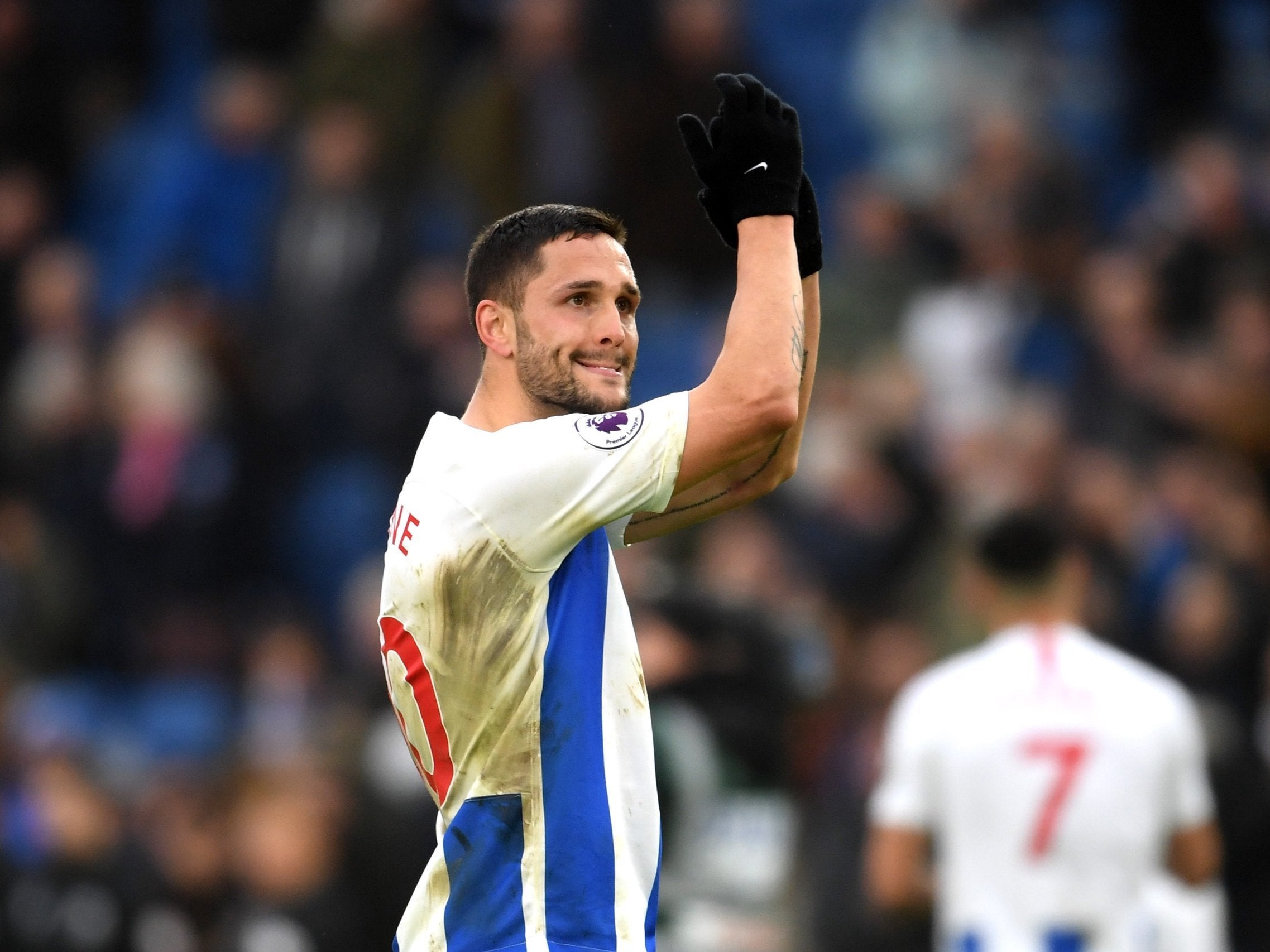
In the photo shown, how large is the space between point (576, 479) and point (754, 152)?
0.67 meters

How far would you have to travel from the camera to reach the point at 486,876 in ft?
12.0

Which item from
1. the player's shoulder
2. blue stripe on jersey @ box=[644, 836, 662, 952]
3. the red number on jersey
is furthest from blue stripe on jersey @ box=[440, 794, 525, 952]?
the player's shoulder

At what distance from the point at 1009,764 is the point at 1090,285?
16.1ft

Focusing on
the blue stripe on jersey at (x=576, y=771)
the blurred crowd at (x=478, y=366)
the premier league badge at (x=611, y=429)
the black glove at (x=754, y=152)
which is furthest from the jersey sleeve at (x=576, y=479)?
the blurred crowd at (x=478, y=366)

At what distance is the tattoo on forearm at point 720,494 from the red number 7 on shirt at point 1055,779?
87.1 inches

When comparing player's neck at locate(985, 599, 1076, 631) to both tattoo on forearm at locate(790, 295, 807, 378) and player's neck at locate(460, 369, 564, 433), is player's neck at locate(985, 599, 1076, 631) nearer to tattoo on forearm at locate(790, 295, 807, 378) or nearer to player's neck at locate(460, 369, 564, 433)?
tattoo on forearm at locate(790, 295, 807, 378)

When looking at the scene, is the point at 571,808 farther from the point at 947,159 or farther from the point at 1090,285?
the point at 947,159

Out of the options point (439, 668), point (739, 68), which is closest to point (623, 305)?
point (439, 668)

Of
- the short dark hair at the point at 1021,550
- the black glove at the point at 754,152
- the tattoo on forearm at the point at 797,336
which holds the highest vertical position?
the black glove at the point at 754,152

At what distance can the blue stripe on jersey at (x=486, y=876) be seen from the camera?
363cm

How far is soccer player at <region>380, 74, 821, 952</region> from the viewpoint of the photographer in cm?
362

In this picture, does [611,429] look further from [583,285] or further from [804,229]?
[804,229]

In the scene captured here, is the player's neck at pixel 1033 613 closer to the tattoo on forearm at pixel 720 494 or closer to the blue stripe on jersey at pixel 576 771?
the tattoo on forearm at pixel 720 494

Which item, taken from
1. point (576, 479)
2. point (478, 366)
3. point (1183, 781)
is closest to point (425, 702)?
point (576, 479)
